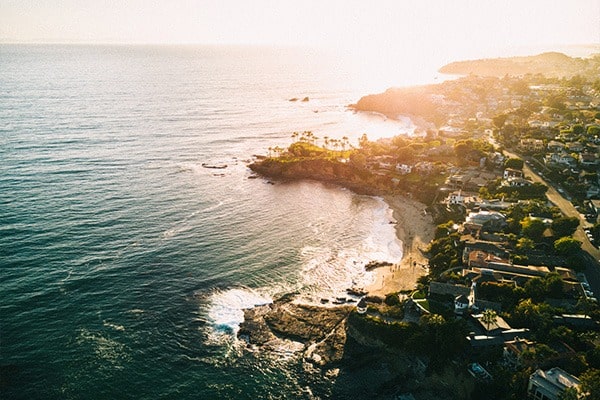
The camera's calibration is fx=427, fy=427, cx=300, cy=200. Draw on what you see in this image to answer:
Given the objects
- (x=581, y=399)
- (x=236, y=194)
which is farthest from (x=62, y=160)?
(x=581, y=399)

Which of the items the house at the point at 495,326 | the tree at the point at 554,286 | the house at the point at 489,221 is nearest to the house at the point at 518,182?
the house at the point at 489,221

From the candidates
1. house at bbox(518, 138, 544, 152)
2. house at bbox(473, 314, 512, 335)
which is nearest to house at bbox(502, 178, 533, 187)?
house at bbox(518, 138, 544, 152)

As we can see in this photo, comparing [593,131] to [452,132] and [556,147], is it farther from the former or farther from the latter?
[452,132]

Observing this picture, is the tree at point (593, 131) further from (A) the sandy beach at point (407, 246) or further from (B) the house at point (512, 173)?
(A) the sandy beach at point (407, 246)

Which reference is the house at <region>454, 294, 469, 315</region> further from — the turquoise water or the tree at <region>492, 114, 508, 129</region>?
the tree at <region>492, 114, 508, 129</region>

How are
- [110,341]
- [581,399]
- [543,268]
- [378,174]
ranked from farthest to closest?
[378,174] → [543,268] → [110,341] → [581,399]

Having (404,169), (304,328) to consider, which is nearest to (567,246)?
(304,328)

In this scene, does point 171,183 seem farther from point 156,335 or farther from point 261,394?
point 261,394
